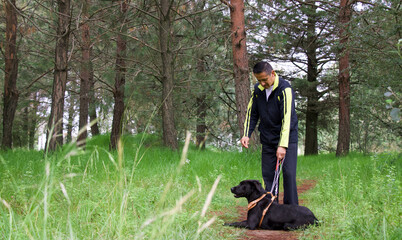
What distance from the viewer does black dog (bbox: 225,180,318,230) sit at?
4043mm

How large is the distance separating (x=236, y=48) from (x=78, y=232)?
8363 mm

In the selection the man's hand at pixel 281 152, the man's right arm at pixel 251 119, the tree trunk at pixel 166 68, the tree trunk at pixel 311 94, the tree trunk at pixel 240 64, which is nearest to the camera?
the man's hand at pixel 281 152

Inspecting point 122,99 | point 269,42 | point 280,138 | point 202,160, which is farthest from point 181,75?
point 280,138

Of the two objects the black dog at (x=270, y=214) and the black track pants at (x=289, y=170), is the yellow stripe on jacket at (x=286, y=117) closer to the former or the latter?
the black track pants at (x=289, y=170)

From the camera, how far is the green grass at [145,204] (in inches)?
77.5

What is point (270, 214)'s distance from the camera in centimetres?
418

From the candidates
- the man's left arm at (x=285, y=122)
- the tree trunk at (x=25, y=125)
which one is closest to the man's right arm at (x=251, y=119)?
the man's left arm at (x=285, y=122)

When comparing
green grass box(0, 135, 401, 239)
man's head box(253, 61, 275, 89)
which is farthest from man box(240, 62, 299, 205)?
green grass box(0, 135, 401, 239)

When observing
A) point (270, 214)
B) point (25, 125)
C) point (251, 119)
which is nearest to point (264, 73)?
point (251, 119)

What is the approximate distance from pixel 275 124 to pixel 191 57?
357 inches

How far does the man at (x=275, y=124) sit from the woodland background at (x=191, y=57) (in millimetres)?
1023

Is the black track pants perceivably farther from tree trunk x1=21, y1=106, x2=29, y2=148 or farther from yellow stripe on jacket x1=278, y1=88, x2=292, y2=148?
tree trunk x1=21, y1=106, x2=29, y2=148

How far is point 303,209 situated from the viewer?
411 centimetres

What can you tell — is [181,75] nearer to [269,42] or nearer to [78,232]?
[269,42]
